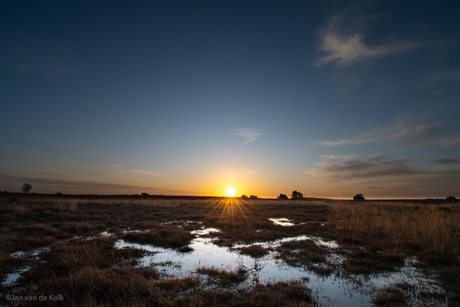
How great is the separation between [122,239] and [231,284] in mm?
8218

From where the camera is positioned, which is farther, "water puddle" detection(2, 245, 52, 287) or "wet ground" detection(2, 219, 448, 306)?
"water puddle" detection(2, 245, 52, 287)

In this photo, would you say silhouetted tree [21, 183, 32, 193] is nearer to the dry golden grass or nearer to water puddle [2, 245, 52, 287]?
water puddle [2, 245, 52, 287]

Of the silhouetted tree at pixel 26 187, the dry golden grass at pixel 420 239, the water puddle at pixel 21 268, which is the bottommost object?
the silhouetted tree at pixel 26 187

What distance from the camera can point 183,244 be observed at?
33.7ft

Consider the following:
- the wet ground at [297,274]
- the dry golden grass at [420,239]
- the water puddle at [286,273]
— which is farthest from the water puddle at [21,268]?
the dry golden grass at [420,239]

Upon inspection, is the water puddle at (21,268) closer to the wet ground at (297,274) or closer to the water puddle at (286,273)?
the wet ground at (297,274)

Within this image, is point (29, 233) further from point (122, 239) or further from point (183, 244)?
point (183, 244)

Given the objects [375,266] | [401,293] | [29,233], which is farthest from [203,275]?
[29,233]

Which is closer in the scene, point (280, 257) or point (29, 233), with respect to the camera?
point (280, 257)

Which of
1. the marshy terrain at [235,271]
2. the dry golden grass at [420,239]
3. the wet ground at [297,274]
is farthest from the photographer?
the dry golden grass at [420,239]

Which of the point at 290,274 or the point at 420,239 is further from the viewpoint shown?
the point at 420,239

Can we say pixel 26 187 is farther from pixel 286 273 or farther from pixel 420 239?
pixel 420 239

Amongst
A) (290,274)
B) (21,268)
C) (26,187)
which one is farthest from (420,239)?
(26,187)

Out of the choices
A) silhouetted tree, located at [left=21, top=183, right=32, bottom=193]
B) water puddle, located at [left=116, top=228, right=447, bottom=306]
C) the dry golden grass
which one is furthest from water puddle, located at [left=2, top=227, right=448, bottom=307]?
silhouetted tree, located at [left=21, top=183, right=32, bottom=193]
